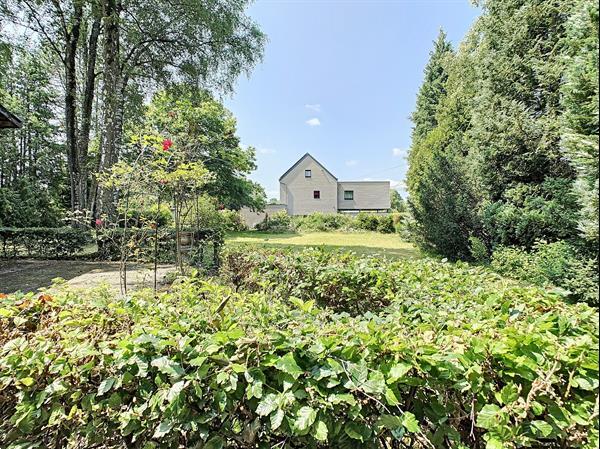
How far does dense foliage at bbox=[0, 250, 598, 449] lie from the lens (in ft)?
3.21

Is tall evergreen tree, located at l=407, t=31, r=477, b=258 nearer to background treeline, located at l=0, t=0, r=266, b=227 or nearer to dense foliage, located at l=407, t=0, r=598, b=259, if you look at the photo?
dense foliage, located at l=407, t=0, r=598, b=259

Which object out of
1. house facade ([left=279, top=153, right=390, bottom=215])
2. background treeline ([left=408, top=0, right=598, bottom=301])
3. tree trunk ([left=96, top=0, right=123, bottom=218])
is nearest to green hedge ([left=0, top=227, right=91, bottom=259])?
tree trunk ([left=96, top=0, right=123, bottom=218])

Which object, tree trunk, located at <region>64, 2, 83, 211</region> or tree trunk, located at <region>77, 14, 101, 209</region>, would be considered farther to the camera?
tree trunk, located at <region>64, 2, 83, 211</region>

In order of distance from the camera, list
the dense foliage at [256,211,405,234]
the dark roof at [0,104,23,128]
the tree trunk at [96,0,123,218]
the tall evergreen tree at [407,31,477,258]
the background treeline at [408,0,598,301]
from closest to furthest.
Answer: the background treeline at [408,0,598,301] → the dark roof at [0,104,23,128] → the tall evergreen tree at [407,31,477,258] → the tree trunk at [96,0,123,218] → the dense foliage at [256,211,405,234]

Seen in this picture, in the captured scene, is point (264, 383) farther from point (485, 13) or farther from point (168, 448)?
point (485, 13)

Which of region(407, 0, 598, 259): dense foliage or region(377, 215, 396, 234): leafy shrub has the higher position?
region(407, 0, 598, 259): dense foliage

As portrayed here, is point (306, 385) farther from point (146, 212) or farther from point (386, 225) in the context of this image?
point (386, 225)

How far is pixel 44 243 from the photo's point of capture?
28.5 ft

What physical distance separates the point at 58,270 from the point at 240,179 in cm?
1471

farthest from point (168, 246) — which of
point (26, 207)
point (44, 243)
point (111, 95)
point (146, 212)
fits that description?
point (26, 207)

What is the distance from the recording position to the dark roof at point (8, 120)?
255 inches

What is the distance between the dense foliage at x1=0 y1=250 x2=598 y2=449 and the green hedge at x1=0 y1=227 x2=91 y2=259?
360 inches

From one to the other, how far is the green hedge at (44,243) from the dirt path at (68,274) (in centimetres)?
43

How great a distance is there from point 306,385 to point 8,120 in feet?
29.4
